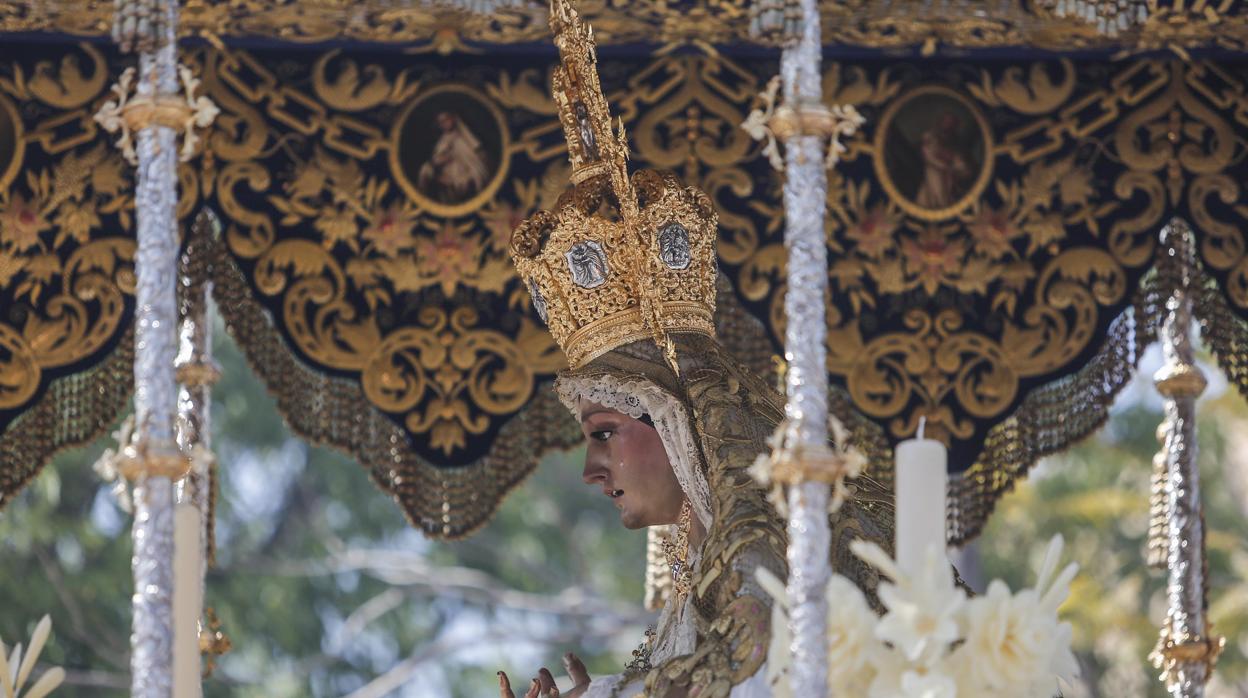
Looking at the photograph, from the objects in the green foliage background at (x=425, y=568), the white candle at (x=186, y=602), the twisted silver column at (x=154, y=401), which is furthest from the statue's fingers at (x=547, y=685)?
the green foliage background at (x=425, y=568)

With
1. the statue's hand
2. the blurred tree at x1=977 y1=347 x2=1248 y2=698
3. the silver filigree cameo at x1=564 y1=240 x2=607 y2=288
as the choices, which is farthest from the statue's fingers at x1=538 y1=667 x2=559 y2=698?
the blurred tree at x1=977 y1=347 x2=1248 y2=698

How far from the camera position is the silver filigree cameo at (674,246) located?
14.9 feet

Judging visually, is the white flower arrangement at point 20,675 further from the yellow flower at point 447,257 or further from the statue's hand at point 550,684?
the yellow flower at point 447,257

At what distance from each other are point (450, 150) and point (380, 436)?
626mm

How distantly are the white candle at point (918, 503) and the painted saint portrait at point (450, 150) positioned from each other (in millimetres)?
2193

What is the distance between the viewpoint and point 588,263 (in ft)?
14.9

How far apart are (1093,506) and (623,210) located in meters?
9.59

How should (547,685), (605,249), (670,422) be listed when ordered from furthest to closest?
(605,249) < (670,422) < (547,685)

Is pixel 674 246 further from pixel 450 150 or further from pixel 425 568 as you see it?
pixel 425 568

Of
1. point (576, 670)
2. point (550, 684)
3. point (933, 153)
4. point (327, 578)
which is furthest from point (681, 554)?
point (327, 578)

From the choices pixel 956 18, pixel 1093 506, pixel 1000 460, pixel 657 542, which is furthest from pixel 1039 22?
pixel 1093 506

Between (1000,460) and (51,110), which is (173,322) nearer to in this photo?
(51,110)

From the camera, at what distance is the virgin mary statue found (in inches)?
161

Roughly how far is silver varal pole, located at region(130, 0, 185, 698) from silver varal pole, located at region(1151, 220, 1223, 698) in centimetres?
241
